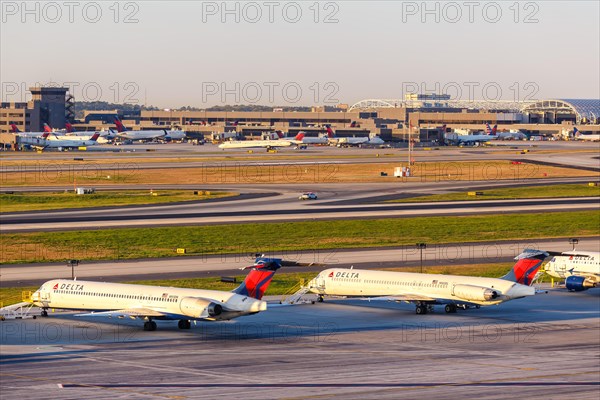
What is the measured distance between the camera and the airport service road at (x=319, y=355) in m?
54.4

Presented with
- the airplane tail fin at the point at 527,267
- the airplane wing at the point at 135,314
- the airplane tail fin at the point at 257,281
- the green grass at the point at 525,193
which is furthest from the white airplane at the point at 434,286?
the green grass at the point at 525,193

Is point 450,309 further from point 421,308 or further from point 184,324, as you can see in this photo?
point 184,324

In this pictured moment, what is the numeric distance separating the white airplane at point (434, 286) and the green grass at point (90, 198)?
6692 cm

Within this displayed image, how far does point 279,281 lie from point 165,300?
76.2ft

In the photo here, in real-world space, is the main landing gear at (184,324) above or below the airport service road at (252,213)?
below

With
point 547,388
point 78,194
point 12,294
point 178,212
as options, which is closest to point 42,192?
point 78,194

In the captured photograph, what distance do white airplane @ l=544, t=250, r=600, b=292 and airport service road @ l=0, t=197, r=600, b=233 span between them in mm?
39405

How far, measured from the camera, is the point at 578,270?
91438 mm

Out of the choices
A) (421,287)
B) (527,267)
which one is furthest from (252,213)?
(527,267)

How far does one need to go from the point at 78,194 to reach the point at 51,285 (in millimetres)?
81466

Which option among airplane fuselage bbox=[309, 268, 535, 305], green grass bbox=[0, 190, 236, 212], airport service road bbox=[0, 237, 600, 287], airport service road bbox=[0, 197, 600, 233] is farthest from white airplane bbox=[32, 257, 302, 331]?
green grass bbox=[0, 190, 236, 212]

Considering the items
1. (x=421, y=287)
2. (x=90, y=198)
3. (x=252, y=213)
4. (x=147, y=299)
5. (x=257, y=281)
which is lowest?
(x=421, y=287)

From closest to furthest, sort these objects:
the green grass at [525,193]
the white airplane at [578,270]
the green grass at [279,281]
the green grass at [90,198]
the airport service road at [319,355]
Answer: the airport service road at [319,355], the green grass at [279,281], the white airplane at [578,270], the green grass at [90,198], the green grass at [525,193]

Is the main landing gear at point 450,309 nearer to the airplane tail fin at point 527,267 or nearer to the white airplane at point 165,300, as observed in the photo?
the airplane tail fin at point 527,267
